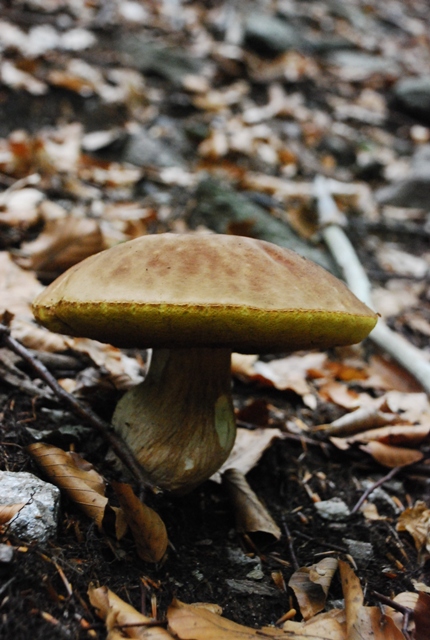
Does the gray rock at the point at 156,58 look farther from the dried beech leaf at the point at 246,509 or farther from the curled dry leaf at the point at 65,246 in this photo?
the dried beech leaf at the point at 246,509

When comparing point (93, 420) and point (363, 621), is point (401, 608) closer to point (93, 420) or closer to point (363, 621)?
point (363, 621)

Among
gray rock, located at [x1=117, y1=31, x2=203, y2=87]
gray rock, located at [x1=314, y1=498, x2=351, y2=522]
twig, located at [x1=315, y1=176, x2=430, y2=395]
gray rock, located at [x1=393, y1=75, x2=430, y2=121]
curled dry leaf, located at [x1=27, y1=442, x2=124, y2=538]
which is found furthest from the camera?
gray rock, located at [x1=393, y1=75, x2=430, y2=121]

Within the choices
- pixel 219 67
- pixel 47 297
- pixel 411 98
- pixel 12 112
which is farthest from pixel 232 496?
pixel 411 98

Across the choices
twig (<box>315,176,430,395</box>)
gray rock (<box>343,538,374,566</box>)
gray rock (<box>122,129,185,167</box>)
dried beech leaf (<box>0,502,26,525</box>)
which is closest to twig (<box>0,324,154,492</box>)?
dried beech leaf (<box>0,502,26,525</box>)

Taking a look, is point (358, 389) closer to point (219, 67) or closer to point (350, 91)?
point (219, 67)

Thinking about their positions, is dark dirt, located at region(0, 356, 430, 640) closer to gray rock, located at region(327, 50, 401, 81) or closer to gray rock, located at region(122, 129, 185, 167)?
gray rock, located at region(122, 129, 185, 167)

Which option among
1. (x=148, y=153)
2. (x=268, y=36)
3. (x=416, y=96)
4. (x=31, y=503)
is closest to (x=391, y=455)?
(x=31, y=503)
